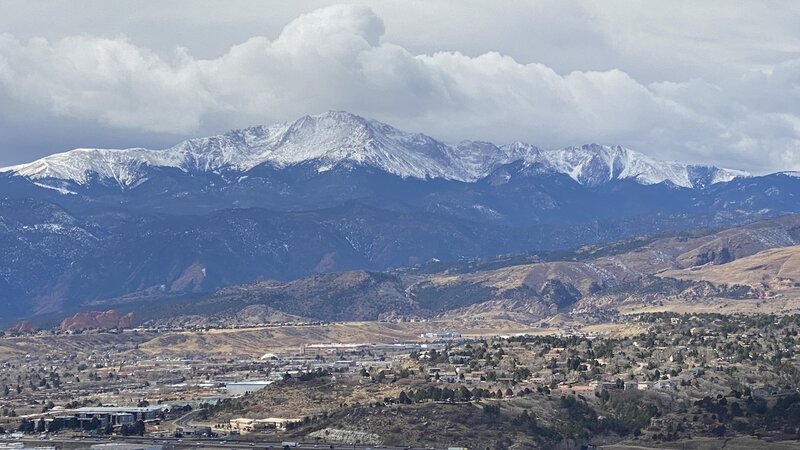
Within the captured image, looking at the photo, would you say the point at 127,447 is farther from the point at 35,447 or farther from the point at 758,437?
the point at 758,437

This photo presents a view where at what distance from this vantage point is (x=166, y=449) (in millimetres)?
195000

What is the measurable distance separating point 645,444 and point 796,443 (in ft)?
60.4

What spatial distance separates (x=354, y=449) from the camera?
188 metres

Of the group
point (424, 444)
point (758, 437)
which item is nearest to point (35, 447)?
point (424, 444)

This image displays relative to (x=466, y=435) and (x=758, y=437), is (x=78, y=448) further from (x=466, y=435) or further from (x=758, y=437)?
(x=758, y=437)

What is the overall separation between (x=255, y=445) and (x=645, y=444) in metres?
48.2

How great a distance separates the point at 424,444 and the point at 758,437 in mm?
41333

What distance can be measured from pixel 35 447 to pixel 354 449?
134ft

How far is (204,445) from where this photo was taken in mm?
196375

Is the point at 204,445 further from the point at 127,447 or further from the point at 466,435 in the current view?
the point at 466,435

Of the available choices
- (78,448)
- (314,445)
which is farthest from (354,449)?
(78,448)

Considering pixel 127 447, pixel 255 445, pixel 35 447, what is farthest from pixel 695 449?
pixel 35 447

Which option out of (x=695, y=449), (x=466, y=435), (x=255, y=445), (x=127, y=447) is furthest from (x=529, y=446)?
(x=127, y=447)

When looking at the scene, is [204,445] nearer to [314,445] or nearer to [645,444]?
[314,445]
